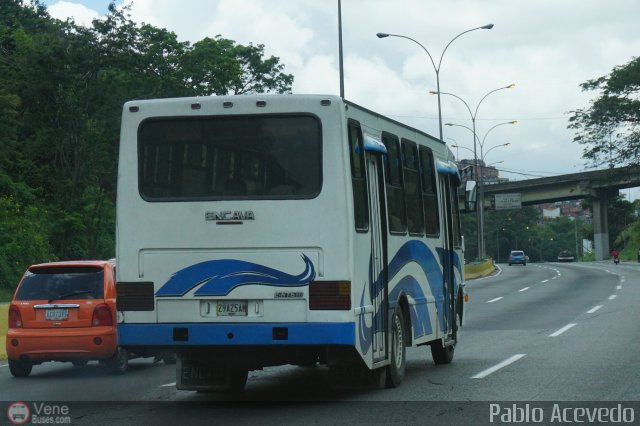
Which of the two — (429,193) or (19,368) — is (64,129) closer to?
(19,368)

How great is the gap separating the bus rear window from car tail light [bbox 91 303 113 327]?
167 inches

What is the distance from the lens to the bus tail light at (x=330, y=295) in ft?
34.0

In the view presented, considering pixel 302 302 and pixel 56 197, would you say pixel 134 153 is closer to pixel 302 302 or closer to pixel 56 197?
pixel 302 302

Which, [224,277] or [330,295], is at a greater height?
[224,277]

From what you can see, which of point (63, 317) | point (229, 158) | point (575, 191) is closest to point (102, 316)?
point (63, 317)

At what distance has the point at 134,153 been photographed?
11023mm

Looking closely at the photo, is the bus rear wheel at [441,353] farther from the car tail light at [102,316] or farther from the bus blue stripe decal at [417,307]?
the car tail light at [102,316]

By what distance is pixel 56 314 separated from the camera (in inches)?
582

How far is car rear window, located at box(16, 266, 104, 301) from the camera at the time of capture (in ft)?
48.8

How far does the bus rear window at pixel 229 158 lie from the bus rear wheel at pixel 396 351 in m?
2.35

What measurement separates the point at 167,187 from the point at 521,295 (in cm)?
2750

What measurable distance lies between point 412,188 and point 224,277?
3.59m

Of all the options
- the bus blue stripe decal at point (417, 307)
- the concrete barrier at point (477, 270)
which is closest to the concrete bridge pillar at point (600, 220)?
the concrete barrier at point (477, 270)

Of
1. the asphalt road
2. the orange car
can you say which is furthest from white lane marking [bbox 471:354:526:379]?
the orange car
